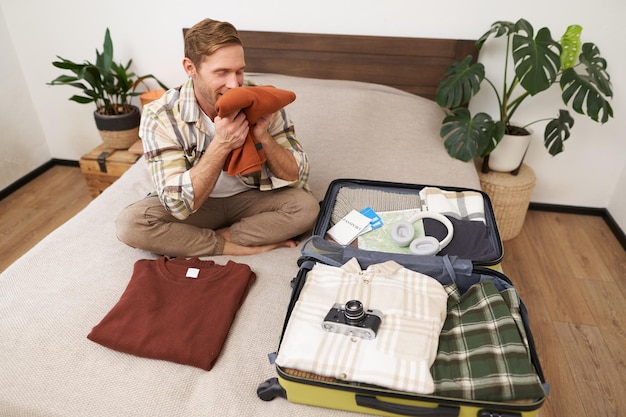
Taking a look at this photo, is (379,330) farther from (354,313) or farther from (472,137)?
(472,137)

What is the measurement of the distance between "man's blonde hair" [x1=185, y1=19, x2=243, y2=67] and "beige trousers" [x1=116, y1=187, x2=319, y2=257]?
19.7 inches

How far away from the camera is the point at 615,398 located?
142cm

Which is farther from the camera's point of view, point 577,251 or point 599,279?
point 577,251

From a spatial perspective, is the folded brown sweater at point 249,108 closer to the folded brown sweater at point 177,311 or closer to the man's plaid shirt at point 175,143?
the man's plaid shirt at point 175,143

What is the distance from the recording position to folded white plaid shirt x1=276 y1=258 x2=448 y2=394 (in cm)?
94

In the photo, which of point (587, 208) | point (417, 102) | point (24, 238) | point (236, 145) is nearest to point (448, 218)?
point (236, 145)

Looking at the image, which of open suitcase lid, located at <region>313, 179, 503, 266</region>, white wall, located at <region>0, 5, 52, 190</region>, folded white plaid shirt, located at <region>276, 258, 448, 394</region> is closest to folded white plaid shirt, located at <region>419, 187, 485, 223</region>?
Answer: open suitcase lid, located at <region>313, 179, 503, 266</region>

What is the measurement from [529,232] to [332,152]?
1.12 metres

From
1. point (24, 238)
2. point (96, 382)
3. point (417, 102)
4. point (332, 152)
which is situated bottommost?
point (24, 238)

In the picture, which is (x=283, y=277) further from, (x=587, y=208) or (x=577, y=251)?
(x=587, y=208)

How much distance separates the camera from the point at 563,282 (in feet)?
6.28

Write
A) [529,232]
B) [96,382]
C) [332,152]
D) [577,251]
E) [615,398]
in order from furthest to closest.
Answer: [529,232]
[577,251]
[332,152]
[615,398]
[96,382]

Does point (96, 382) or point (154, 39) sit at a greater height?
point (154, 39)

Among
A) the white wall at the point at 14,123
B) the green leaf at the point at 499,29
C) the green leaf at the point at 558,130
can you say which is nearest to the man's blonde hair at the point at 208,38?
the green leaf at the point at 499,29
